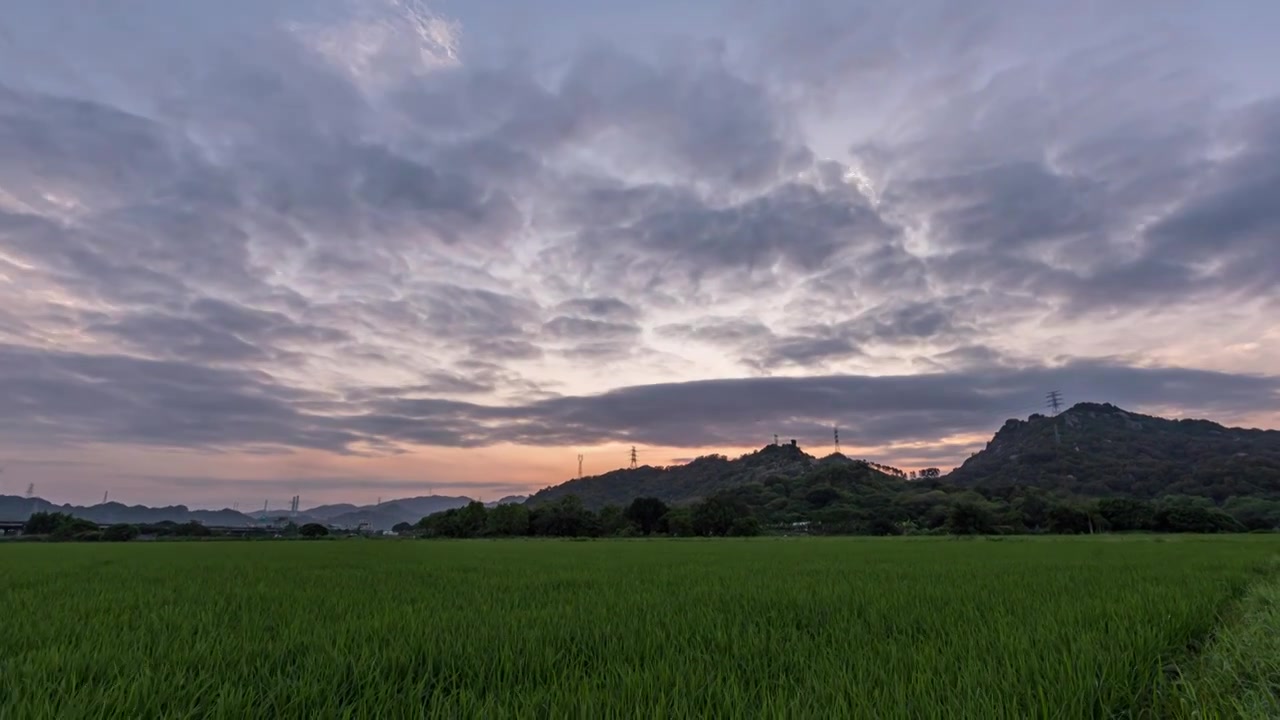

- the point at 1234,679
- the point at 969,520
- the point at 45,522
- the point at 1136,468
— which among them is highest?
the point at 1136,468

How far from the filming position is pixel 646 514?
9331cm

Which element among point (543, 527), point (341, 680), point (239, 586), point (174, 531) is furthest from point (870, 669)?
point (174, 531)

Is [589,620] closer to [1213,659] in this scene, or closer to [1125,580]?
→ [1213,659]

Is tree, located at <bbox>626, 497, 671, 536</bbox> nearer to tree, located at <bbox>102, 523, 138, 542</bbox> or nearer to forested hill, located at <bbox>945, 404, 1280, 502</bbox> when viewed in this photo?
tree, located at <bbox>102, 523, 138, 542</bbox>

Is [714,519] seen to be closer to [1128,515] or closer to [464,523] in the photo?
[464,523]

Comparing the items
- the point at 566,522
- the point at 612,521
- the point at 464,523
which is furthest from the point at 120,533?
the point at 612,521

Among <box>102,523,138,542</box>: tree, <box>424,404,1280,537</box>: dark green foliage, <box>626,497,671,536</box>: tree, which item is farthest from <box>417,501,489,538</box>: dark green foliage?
<box>102,523,138,542</box>: tree

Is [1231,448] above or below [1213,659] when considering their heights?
above

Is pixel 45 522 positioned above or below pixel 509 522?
above

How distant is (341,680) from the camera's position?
156 inches

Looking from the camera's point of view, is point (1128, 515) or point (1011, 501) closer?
point (1128, 515)

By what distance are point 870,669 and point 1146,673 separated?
1818 mm

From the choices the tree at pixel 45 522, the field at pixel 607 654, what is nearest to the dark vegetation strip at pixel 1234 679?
the field at pixel 607 654

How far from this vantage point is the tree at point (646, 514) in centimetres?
9219
